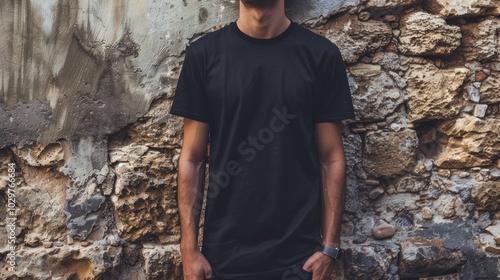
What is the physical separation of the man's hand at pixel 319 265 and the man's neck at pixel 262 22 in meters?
0.89

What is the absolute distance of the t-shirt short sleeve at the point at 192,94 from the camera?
2562 mm

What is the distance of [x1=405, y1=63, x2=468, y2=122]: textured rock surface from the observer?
9.77 ft

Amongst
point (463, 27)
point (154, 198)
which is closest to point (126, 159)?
point (154, 198)

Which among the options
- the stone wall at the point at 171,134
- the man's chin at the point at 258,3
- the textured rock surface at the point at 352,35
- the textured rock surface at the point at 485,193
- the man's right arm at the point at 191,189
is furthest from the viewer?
the textured rock surface at the point at 485,193

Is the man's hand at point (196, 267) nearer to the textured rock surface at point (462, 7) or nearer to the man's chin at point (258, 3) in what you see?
the man's chin at point (258, 3)

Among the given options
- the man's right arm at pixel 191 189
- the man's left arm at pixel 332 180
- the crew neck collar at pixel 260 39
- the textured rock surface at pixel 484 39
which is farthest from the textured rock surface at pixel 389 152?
the man's right arm at pixel 191 189

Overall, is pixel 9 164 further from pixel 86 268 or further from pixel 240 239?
pixel 240 239

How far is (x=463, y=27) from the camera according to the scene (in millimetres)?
3020

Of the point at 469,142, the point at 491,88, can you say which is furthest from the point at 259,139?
the point at 491,88

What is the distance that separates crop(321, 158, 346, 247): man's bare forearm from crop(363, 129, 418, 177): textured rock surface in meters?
0.34

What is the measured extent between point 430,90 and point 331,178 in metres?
0.67

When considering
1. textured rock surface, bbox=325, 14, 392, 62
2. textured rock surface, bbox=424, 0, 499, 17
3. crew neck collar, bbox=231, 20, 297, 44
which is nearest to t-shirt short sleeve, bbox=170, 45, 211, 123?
crew neck collar, bbox=231, 20, 297, 44

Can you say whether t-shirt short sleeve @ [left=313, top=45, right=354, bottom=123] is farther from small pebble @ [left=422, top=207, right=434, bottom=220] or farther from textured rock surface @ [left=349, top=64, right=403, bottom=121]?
small pebble @ [left=422, top=207, right=434, bottom=220]

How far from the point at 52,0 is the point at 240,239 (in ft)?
4.18
